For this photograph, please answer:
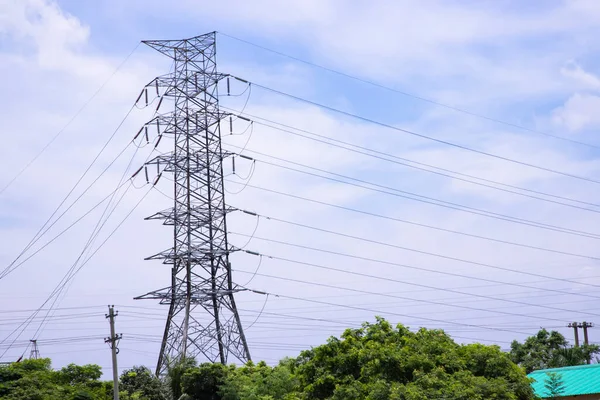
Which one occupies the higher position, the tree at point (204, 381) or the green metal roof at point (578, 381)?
the tree at point (204, 381)

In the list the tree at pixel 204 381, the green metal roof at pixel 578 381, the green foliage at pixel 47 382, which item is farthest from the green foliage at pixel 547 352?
the green foliage at pixel 47 382

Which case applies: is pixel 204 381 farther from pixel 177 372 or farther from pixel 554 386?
pixel 554 386

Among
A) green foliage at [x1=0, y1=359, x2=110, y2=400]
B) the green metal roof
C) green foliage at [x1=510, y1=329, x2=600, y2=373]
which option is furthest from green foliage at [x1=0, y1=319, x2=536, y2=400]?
green foliage at [x1=510, y1=329, x2=600, y2=373]

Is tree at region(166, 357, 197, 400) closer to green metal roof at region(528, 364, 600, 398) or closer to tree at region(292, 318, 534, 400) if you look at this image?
tree at region(292, 318, 534, 400)

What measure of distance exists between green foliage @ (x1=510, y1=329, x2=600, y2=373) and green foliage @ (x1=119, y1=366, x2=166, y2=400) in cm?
2851

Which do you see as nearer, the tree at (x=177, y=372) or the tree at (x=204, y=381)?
the tree at (x=204, y=381)

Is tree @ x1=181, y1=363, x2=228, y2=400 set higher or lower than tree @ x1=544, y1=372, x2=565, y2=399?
higher

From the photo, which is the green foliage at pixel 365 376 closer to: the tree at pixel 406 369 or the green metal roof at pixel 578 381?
the tree at pixel 406 369

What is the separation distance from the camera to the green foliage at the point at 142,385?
46.2 m

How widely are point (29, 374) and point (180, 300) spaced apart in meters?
9.64

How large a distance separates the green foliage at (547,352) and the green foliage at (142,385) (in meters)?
28.5

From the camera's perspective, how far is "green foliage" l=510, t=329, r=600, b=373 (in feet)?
196

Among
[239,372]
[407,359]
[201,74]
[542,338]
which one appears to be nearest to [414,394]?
[407,359]

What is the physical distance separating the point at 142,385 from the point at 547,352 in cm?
3275
